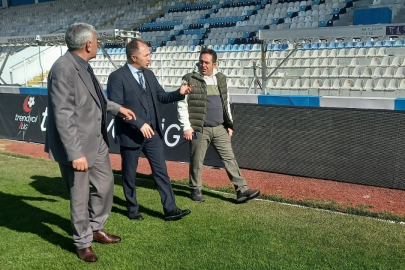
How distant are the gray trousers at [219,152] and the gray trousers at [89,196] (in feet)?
5.42

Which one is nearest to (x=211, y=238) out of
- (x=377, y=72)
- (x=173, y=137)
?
(x=173, y=137)

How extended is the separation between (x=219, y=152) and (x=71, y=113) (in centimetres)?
245

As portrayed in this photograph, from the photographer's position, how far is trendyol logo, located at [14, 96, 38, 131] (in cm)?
1061

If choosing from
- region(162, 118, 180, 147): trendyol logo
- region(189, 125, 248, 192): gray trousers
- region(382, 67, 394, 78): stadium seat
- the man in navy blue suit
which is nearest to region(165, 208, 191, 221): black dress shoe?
the man in navy blue suit

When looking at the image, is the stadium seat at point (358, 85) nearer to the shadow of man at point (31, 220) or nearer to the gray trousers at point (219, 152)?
the gray trousers at point (219, 152)

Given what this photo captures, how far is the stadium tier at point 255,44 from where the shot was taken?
1293cm

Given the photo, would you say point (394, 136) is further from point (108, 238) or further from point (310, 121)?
point (108, 238)

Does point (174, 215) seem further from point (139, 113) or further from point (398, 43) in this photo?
point (398, 43)

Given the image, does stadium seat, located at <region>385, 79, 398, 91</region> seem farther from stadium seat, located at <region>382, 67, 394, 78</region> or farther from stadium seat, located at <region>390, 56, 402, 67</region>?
stadium seat, located at <region>390, 56, 402, 67</region>

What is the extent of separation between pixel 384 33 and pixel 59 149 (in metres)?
7.62

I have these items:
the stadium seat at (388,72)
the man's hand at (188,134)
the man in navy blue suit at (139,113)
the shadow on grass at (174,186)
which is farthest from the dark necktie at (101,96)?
the stadium seat at (388,72)

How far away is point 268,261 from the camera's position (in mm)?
3881

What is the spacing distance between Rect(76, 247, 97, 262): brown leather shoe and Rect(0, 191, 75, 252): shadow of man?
33 centimetres

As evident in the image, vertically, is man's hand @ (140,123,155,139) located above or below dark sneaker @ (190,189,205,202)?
above
